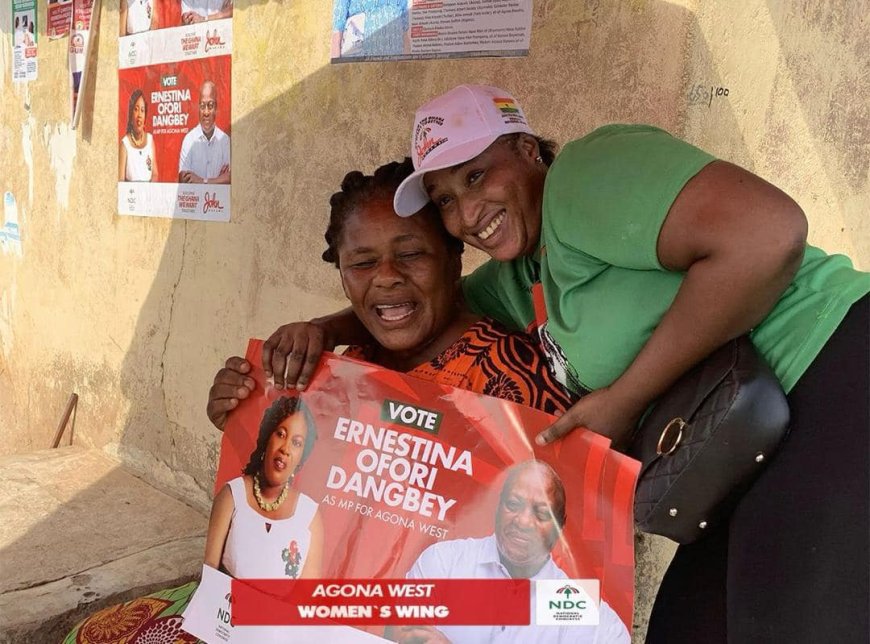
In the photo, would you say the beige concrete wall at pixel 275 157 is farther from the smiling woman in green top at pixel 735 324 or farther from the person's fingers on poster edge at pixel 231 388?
the person's fingers on poster edge at pixel 231 388

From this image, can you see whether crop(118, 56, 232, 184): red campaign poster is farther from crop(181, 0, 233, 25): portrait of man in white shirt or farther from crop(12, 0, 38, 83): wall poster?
crop(12, 0, 38, 83): wall poster

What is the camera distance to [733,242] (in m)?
1.02

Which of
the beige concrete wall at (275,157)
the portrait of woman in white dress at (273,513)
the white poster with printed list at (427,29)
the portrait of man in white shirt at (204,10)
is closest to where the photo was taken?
the portrait of woman in white dress at (273,513)

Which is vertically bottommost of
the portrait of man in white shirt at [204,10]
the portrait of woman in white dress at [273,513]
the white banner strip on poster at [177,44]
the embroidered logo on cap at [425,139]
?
the portrait of woman in white dress at [273,513]

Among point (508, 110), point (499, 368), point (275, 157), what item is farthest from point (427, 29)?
point (499, 368)

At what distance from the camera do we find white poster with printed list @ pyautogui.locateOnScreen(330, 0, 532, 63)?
7.61 ft

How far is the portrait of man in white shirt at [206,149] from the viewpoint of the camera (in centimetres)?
359

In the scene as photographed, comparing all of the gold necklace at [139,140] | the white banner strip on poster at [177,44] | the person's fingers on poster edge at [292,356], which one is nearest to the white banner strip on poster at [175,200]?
the gold necklace at [139,140]

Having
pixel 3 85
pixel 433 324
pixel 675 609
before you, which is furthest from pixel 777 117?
pixel 3 85

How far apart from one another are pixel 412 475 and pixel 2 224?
17.2 feet

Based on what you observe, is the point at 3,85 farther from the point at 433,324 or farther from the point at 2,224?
the point at 433,324

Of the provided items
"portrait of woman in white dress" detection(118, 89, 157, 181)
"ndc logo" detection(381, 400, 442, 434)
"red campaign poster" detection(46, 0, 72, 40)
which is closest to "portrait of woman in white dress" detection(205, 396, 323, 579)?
"ndc logo" detection(381, 400, 442, 434)

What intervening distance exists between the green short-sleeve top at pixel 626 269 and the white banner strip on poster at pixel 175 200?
2659 millimetres

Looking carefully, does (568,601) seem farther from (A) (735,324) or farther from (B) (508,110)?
(B) (508,110)
